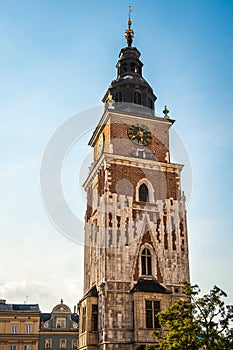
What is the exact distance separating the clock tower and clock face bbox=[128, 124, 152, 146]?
95 mm

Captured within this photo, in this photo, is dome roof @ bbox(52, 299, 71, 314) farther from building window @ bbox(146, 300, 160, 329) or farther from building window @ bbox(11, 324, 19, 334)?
building window @ bbox(146, 300, 160, 329)

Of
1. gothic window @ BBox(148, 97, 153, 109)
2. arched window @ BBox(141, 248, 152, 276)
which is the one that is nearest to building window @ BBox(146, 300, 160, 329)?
arched window @ BBox(141, 248, 152, 276)

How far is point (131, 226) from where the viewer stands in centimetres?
3447

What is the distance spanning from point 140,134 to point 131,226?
8925 millimetres

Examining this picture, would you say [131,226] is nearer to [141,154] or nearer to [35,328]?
[141,154]

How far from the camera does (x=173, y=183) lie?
37.7 m

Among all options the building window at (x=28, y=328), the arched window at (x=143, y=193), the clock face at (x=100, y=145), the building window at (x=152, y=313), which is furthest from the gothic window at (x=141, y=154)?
the building window at (x=28, y=328)

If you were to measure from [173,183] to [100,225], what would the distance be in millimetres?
7598

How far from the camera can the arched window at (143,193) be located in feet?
119

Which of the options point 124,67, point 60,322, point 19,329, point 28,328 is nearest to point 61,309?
point 60,322

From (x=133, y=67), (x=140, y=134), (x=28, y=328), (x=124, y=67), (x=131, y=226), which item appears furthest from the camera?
(x=28, y=328)

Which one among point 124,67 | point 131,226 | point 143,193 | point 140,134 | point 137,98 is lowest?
point 131,226

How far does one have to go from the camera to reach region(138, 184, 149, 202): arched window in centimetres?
3634

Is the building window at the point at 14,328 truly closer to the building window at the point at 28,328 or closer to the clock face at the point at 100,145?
the building window at the point at 28,328
